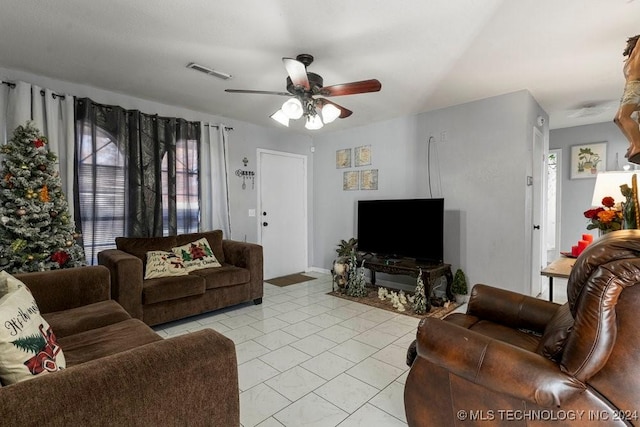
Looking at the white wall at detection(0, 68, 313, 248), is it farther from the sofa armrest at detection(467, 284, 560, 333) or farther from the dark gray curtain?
the sofa armrest at detection(467, 284, 560, 333)

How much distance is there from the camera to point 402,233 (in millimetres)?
3998

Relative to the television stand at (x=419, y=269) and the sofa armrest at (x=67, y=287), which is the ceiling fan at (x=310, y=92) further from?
the television stand at (x=419, y=269)

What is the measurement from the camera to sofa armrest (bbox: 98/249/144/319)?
9.30 ft

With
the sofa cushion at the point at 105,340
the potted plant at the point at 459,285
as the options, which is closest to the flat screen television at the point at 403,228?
the potted plant at the point at 459,285

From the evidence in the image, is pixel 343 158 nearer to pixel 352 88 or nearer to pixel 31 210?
pixel 352 88

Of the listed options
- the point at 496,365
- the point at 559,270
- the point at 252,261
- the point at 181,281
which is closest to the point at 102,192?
the point at 181,281

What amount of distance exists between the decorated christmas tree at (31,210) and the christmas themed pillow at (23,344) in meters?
1.48

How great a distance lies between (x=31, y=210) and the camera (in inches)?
102

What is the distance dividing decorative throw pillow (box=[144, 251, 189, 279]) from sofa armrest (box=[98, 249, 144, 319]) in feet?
1.04

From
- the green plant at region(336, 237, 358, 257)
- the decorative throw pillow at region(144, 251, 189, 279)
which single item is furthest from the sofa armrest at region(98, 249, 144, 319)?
the green plant at region(336, 237, 358, 257)

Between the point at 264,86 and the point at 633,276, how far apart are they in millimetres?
3104

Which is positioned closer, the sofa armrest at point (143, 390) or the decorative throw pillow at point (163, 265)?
the sofa armrest at point (143, 390)

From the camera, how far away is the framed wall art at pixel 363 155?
15.7ft

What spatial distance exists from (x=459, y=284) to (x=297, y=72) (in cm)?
297
